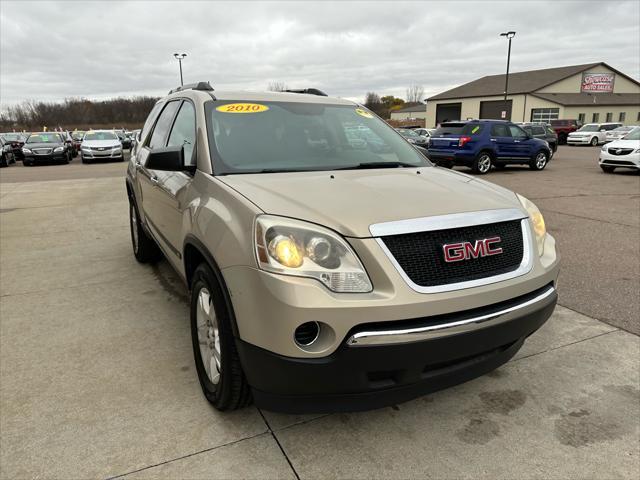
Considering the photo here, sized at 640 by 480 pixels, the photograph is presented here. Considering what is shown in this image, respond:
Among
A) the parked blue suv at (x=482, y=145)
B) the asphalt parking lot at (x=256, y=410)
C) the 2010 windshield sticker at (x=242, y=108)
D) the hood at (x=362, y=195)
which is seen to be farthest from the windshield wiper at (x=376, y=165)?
the parked blue suv at (x=482, y=145)

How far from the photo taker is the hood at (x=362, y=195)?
2.13m

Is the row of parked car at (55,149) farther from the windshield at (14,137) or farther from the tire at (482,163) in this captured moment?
the tire at (482,163)

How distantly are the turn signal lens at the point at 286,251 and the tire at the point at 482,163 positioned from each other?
1396 centimetres

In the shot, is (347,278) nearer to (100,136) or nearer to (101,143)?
(101,143)

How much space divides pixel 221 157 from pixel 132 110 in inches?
3419

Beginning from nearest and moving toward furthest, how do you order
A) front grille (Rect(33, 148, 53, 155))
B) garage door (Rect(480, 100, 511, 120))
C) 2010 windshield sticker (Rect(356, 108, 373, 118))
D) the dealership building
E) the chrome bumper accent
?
the chrome bumper accent < 2010 windshield sticker (Rect(356, 108, 373, 118)) < front grille (Rect(33, 148, 53, 155)) < the dealership building < garage door (Rect(480, 100, 511, 120))

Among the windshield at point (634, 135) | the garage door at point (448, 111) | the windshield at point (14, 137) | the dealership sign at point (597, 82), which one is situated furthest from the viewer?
the garage door at point (448, 111)

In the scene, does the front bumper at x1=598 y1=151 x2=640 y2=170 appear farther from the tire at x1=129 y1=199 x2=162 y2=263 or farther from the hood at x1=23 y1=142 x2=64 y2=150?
the hood at x1=23 y1=142 x2=64 y2=150

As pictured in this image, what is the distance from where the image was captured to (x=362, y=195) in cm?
238

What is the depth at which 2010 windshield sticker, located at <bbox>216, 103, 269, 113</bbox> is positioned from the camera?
10.6 feet

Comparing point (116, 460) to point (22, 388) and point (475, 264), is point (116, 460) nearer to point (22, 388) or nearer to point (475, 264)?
point (22, 388)

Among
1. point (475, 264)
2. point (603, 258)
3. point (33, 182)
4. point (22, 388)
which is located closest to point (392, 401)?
point (475, 264)

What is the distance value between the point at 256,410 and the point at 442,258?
4.49 feet

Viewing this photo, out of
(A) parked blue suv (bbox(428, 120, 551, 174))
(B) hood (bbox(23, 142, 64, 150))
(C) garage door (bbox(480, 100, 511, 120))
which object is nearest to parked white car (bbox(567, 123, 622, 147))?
(A) parked blue suv (bbox(428, 120, 551, 174))
